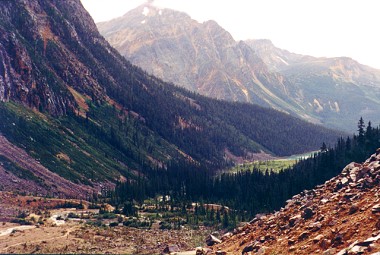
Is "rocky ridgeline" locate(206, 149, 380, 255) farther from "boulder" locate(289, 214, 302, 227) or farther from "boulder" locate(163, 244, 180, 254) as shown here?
"boulder" locate(163, 244, 180, 254)

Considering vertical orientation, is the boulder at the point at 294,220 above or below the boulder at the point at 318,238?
below

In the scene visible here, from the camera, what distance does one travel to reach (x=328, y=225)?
1807 inches

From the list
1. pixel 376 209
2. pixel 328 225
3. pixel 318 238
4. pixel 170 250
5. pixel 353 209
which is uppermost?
pixel 376 209

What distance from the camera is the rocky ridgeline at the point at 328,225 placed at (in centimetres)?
3966

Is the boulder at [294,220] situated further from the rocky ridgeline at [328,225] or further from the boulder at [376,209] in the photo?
the boulder at [376,209]

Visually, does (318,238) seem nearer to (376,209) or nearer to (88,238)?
(376,209)

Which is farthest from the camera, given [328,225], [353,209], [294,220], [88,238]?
[88,238]

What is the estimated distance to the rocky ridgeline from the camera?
39.7m

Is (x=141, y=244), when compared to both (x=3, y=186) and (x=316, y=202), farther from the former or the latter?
(x=3, y=186)

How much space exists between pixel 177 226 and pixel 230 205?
39844mm

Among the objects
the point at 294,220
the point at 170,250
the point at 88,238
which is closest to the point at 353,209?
the point at 294,220

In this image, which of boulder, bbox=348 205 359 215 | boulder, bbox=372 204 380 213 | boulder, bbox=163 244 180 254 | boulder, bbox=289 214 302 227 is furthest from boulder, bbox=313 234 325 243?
boulder, bbox=163 244 180 254

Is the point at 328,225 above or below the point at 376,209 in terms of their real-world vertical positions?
below

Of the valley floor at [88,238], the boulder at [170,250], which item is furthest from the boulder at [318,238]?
the valley floor at [88,238]
